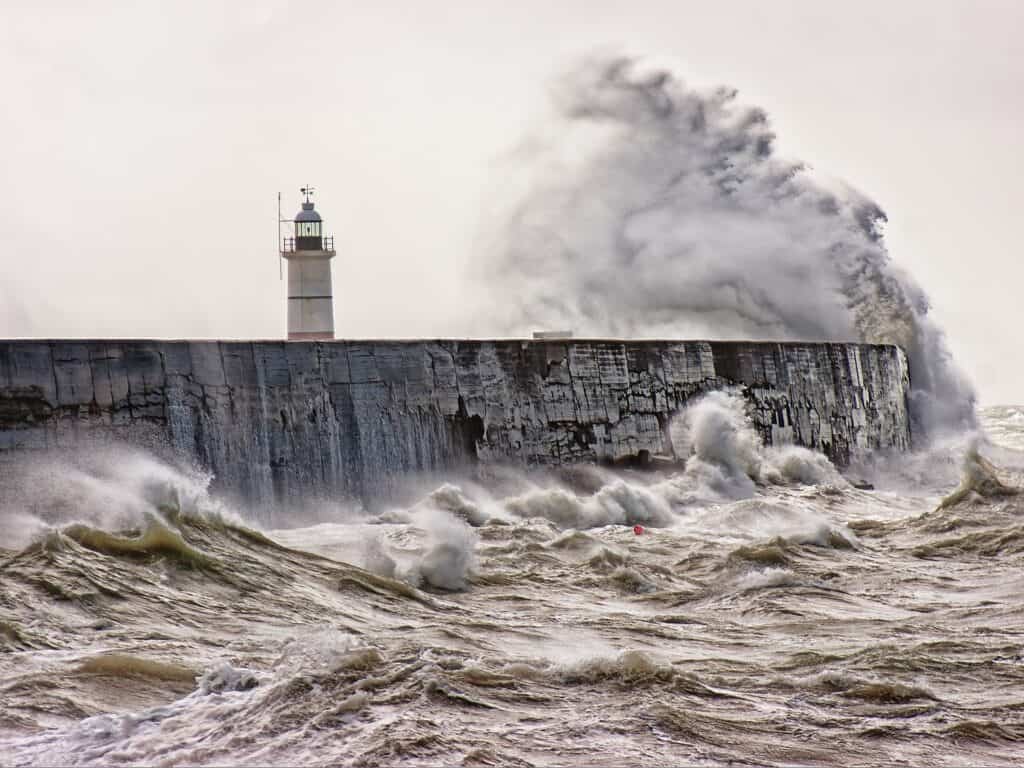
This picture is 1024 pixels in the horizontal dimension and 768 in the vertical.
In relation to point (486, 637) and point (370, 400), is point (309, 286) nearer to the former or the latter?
point (370, 400)

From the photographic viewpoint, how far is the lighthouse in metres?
27.7

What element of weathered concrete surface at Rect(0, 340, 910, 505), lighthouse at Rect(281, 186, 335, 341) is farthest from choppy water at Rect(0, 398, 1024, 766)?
lighthouse at Rect(281, 186, 335, 341)

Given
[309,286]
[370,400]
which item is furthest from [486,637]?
[309,286]

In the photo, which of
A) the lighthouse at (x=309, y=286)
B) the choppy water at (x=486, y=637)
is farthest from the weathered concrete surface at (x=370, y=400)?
the lighthouse at (x=309, y=286)

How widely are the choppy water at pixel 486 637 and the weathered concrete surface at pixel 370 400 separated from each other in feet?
1.96

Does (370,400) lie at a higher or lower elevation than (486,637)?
higher

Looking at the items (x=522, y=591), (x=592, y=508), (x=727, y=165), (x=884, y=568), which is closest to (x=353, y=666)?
(x=522, y=591)

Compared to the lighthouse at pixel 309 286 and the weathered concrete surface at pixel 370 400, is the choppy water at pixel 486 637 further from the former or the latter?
the lighthouse at pixel 309 286

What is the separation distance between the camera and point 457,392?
18125mm

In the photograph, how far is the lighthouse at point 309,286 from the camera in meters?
27.7

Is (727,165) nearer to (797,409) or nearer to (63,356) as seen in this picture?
(797,409)

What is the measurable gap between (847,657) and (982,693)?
0.95 metres

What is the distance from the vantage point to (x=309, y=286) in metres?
27.9

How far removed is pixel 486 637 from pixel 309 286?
19297 mm
